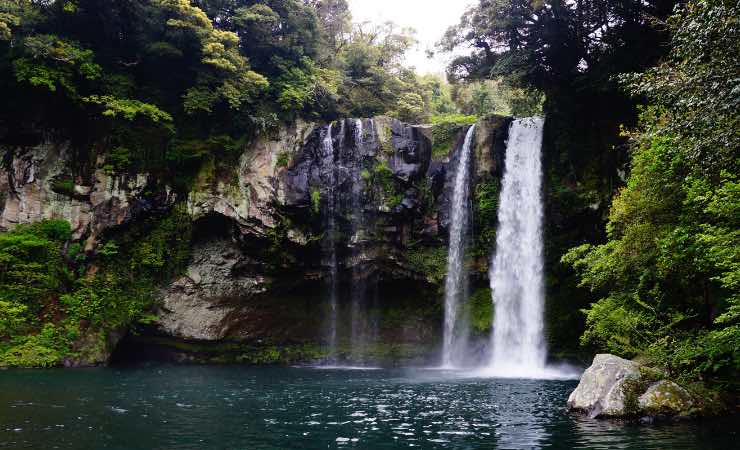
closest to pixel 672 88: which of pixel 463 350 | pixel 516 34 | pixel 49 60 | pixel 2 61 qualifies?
pixel 516 34

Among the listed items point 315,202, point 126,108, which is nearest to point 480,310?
point 315,202

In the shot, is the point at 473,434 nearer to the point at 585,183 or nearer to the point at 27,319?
the point at 585,183

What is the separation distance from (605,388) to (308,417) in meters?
5.75

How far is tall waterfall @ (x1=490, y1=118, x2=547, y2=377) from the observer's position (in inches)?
811

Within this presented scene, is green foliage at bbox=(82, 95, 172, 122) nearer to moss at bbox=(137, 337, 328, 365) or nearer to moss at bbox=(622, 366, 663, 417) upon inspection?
moss at bbox=(137, 337, 328, 365)

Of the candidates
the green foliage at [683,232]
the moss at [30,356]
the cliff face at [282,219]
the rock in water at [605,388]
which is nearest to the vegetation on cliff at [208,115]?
the moss at [30,356]

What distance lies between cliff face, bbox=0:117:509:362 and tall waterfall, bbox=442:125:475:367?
393 mm

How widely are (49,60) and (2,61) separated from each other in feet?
5.75

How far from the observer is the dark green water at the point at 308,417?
334 inches

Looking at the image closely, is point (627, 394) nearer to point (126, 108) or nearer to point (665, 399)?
point (665, 399)

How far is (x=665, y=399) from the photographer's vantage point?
9.89 meters

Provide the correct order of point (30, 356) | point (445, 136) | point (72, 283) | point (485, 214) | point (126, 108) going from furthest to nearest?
1. point (445, 136)
2. point (485, 214)
3. point (72, 283)
4. point (126, 108)
5. point (30, 356)

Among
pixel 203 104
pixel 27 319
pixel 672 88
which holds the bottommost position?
pixel 27 319

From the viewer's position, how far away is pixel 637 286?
520 inches
